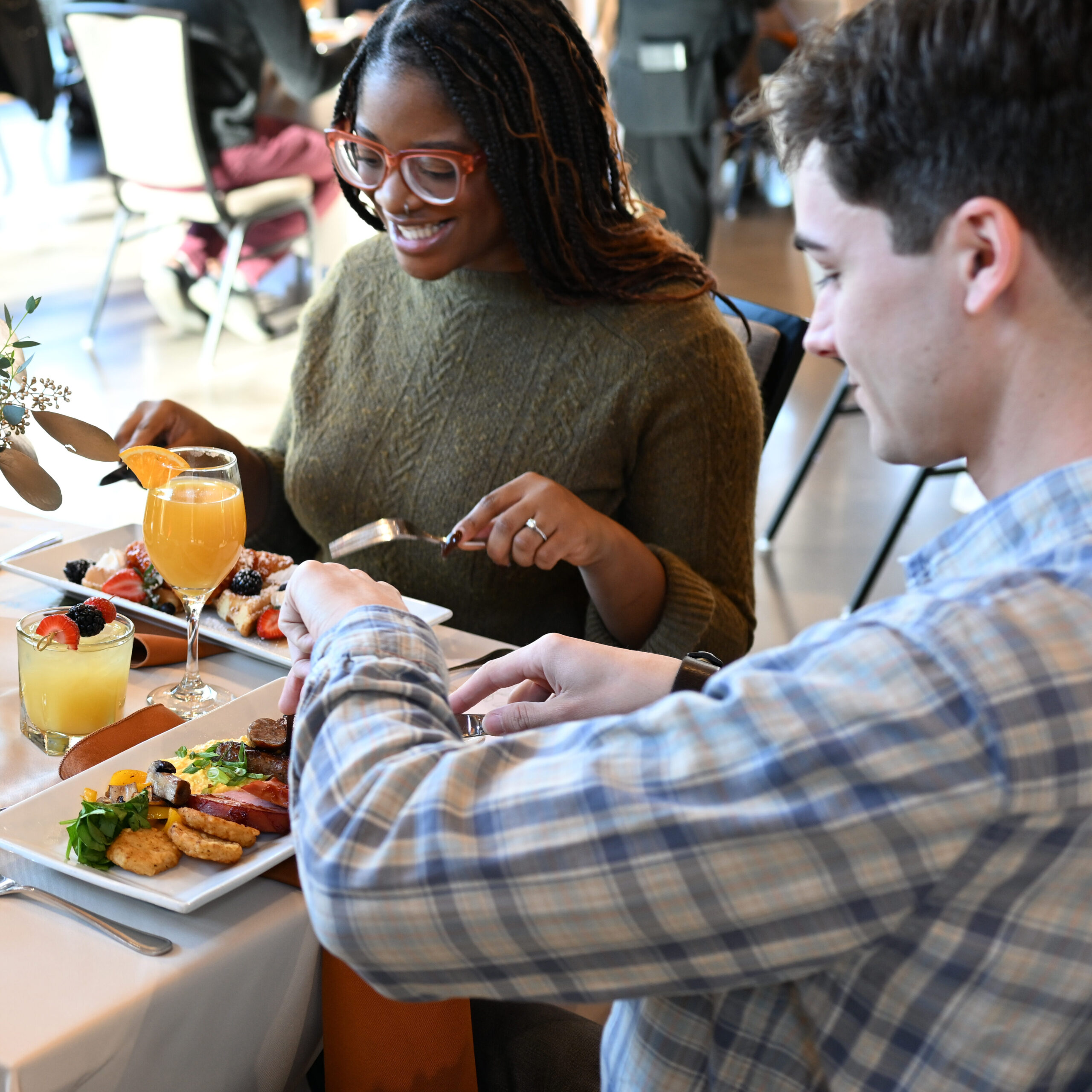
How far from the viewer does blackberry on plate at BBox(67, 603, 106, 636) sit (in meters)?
1.15

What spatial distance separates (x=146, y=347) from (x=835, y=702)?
4699 mm

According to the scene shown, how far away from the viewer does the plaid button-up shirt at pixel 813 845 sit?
0.56 metres

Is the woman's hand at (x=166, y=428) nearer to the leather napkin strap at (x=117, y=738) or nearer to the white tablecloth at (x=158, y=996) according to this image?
the leather napkin strap at (x=117, y=738)

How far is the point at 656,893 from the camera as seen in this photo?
1.92 ft

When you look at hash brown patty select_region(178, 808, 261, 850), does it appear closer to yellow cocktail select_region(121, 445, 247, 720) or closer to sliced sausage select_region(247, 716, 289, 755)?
sliced sausage select_region(247, 716, 289, 755)

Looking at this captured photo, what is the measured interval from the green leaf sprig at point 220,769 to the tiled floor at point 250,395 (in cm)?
169

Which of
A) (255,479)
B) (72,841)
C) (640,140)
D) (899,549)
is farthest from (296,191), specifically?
(72,841)

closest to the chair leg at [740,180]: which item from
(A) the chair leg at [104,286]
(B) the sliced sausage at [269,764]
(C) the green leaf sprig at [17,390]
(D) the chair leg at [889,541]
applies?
(A) the chair leg at [104,286]

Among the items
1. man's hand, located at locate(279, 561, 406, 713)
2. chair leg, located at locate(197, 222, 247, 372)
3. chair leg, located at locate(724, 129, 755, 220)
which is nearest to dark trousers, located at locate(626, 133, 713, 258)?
chair leg, located at locate(197, 222, 247, 372)

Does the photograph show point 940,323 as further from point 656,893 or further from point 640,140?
point 640,140

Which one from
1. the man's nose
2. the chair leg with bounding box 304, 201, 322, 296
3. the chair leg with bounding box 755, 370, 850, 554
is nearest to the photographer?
the man's nose

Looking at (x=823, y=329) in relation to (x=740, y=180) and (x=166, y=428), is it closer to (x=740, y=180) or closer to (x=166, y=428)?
(x=166, y=428)

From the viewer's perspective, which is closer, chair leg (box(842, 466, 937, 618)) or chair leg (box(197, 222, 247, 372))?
chair leg (box(842, 466, 937, 618))

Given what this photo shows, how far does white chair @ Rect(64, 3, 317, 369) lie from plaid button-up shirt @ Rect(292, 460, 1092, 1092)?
13.2 feet
